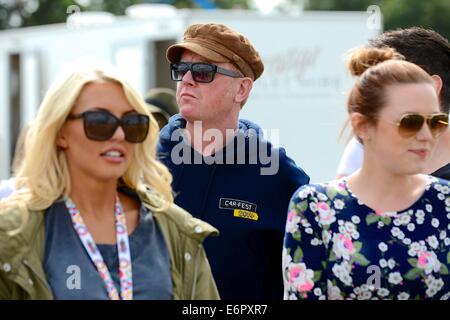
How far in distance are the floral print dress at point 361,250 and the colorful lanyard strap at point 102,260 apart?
0.60 m

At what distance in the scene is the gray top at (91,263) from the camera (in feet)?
11.9

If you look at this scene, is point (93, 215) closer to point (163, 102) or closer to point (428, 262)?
point (428, 262)

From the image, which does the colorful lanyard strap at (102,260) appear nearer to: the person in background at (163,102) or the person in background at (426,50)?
the person in background at (426,50)

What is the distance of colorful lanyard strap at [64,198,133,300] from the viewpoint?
12.0ft

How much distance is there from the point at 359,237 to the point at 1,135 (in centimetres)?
1184

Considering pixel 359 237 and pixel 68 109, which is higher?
pixel 68 109

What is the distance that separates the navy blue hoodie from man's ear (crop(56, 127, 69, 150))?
1229mm

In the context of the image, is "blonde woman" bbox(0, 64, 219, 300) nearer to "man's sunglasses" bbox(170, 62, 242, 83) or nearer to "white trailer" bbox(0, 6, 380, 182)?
"man's sunglasses" bbox(170, 62, 242, 83)

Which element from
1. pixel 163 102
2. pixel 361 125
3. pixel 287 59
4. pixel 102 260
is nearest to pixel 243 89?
pixel 361 125

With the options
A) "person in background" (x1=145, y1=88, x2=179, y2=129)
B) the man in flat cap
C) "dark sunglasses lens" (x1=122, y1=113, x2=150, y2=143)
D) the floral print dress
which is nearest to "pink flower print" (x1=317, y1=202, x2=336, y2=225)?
the floral print dress

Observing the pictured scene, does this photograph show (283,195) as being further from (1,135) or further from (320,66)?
(1,135)

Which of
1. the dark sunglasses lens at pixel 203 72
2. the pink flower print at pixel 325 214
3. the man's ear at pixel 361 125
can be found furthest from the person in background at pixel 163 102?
the pink flower print at pixel 325 214
